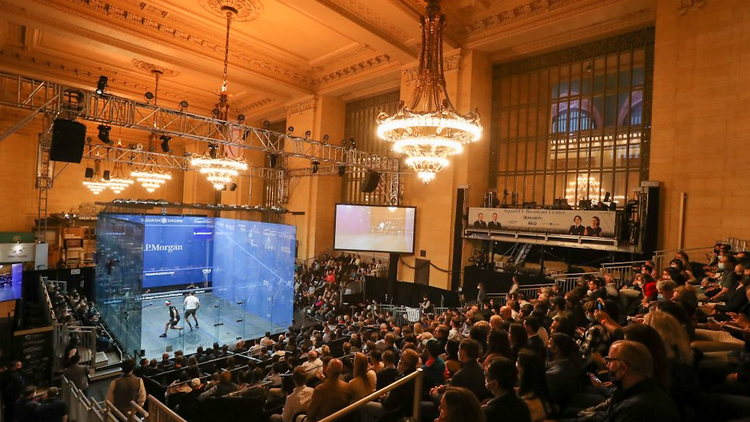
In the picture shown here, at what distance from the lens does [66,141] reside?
6383mm

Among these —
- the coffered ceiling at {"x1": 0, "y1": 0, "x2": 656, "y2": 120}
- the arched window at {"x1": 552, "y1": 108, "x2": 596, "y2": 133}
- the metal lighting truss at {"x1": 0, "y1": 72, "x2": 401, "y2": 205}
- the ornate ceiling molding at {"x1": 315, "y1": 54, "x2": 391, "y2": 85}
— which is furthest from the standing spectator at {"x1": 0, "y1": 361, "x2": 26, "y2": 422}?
the arched window at {"x1": 552, "y1": 108, "x2": 596, "y2": 133}

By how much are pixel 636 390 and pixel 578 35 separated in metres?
11.2

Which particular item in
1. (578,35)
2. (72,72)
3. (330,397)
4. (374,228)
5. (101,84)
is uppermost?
(578,35)

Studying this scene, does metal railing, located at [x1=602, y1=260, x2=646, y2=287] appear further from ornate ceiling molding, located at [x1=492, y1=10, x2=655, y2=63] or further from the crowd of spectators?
ornate ceiling molding, located at [x1=492, y1=10, x2=655, y2=63]

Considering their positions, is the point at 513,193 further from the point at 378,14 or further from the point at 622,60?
the point at 378,14

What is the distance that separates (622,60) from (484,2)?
155 inches

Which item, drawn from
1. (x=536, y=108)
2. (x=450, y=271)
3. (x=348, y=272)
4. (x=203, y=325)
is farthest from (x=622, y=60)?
(x=203, y=325)

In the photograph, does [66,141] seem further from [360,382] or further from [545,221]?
[545,221]

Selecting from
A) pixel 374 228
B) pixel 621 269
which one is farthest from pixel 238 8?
pixel 621 269

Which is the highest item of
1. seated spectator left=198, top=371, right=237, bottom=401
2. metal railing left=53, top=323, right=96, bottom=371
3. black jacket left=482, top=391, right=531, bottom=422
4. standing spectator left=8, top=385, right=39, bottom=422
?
black jacket left=482, top=391, right=531, bottom=422

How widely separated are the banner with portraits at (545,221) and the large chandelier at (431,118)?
469 centimetres

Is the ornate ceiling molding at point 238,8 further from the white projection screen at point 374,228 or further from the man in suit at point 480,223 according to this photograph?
the man in suit at point 480,223

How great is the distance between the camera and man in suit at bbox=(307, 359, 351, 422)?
3.20 metres

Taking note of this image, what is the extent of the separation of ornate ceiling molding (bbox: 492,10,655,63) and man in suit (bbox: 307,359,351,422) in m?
11.0
